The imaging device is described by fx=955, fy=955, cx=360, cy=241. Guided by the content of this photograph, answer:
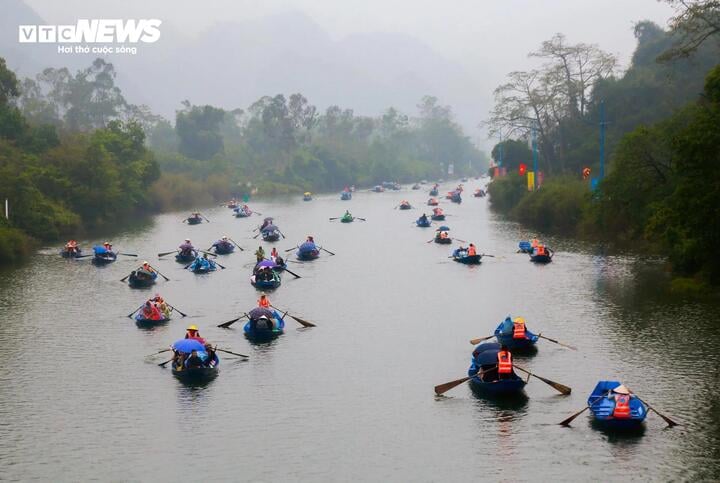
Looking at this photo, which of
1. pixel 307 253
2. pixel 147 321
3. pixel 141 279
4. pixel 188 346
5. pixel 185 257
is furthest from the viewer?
pixel 307 253

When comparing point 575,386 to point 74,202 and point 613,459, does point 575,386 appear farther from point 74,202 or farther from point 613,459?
point 74,202

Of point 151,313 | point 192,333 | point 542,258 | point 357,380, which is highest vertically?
point 542,258

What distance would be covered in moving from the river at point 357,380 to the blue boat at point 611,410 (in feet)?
1.95

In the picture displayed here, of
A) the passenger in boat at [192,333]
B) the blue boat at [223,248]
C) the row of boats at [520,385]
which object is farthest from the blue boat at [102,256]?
the row of boats at [520,385]

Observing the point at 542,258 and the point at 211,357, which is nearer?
the point at 211,357

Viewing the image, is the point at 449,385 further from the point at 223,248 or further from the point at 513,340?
the point at 223,248

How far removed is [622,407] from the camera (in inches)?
1271

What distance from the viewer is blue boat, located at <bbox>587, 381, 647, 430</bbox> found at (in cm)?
3222

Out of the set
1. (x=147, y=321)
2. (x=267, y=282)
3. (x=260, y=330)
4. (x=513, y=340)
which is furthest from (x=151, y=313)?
(x=513, y=340)

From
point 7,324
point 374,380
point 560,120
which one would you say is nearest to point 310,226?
point 560,120

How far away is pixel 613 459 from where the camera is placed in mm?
30172

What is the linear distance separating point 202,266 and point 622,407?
45.4 meters

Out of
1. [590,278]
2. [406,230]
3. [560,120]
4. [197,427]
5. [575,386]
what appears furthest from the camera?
[560,120]

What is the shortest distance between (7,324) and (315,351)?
18.5m
